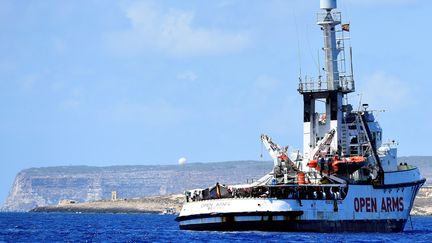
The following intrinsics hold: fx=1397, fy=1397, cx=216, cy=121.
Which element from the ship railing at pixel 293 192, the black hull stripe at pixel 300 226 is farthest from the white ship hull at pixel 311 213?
the ship railing at pixel 293 192

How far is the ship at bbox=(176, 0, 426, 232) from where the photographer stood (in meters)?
82.5

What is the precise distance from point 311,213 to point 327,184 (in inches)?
84.6

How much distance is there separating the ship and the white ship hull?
0.06m

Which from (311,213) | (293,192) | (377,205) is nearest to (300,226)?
(311,213)

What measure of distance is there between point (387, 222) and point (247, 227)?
39.5ft

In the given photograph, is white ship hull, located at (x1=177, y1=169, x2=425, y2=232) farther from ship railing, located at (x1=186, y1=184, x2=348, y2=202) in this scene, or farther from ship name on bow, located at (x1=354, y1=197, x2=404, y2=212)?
ship railing, located at (x1=186, y1=184, x2=348, y2=202)

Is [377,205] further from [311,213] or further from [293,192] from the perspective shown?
[293,192]

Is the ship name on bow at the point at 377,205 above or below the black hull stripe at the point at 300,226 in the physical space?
above

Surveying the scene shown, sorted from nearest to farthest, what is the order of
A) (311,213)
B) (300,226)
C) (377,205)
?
(300,226), (311,213), (377,205)

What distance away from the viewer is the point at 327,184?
84.7 m

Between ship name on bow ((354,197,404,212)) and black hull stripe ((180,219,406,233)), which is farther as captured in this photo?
ship name on bow ((354,197,404,212))

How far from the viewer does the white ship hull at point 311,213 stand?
8181cm

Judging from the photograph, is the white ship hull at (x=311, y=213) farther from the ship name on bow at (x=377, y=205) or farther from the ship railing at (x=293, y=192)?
the ship railing at (x=293, y=192)

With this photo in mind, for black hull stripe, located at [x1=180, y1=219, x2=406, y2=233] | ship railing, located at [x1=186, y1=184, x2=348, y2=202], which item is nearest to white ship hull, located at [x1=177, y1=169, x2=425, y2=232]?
black hull stripe, located at [x1=180, y1=219, x2=406, y2=233]
